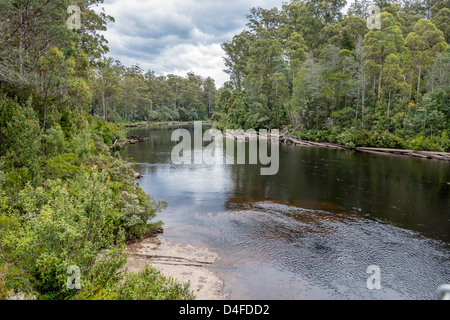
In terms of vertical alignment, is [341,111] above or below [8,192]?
above

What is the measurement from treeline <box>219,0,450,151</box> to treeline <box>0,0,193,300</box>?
80.6 ft

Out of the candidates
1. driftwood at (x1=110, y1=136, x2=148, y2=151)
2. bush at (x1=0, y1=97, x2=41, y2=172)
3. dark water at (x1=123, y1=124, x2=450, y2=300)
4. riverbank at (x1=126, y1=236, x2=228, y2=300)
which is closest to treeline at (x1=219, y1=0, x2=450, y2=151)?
dark water at (x1=123, y1=124, x2=450, y2=300)

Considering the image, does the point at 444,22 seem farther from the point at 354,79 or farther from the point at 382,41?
the point at 382,41

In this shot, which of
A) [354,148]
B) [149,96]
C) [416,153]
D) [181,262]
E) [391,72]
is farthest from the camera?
[149,96]

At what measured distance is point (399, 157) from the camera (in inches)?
871

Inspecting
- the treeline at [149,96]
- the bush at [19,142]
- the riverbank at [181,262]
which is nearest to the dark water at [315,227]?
the riverbank at [181,262]

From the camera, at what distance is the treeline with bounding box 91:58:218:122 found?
45.4 metres

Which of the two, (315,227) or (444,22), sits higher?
(444,22)

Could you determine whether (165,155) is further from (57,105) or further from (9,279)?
(9,279)

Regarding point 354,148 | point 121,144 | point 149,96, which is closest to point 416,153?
point 354,148

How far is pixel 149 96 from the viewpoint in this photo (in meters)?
70.6

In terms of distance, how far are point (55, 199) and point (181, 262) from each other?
2.99 metres

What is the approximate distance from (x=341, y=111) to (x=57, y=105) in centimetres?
2799
